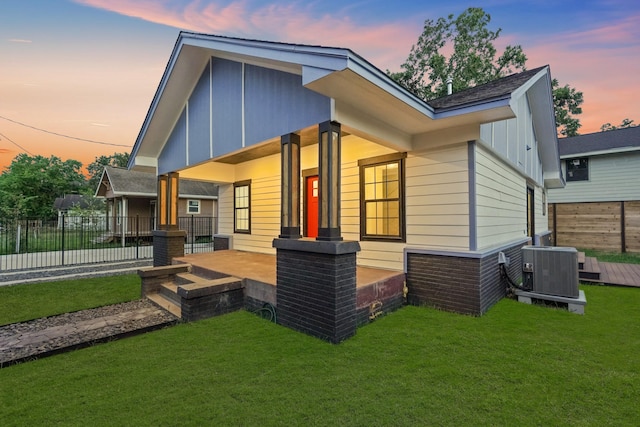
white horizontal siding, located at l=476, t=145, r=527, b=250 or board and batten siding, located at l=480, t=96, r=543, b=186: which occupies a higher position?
board and batten siding, located at l=480, t=96, r=543, b=186

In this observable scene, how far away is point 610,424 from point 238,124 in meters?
6.01

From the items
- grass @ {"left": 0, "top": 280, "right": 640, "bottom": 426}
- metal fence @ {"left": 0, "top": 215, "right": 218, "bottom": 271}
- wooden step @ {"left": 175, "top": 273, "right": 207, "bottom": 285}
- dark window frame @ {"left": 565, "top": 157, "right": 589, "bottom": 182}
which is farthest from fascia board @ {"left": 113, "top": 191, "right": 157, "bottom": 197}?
dark window frame @ {"left": 565, "top": 157, "right": 589, "bottom": 182}

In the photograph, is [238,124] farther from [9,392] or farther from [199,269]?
[9,392]

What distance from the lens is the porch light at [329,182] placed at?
3.77 m

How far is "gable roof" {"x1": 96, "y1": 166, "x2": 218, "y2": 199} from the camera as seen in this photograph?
54.5 ft

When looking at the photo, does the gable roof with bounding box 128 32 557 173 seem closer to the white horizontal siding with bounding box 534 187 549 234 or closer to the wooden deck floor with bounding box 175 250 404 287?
the wooden deck floor with bounding box 175 250 404 287

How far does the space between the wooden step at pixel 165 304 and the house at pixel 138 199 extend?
33.5 ft

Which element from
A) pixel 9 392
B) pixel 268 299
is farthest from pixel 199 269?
pixel 9 392

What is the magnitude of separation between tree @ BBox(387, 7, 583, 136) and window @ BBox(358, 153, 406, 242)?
50.3 feet

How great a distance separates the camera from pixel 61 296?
6020mm

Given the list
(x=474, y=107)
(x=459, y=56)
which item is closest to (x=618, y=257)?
(x=474, y=107)

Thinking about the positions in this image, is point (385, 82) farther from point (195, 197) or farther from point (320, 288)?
point (195, 197)

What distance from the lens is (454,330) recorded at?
3967 millimetres

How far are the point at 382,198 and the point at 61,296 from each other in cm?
697
